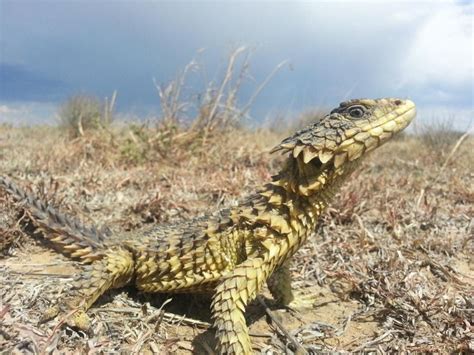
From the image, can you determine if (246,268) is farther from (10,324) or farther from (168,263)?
(10,324)

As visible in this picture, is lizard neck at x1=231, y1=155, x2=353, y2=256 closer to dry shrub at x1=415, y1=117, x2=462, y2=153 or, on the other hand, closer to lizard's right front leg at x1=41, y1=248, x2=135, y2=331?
lizard's right front leg at x1=41, y1=248, x2=135, y2=331

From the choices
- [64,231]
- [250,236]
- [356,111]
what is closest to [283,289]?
[250,236]

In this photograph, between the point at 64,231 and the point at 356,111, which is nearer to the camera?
the point at 356,111

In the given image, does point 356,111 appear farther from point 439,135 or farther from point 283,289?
point 439,135

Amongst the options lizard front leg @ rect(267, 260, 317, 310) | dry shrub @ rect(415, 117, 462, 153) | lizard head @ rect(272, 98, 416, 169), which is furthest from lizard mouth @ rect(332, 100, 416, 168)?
dry shrub @ rect(415, 117, 462, 153)

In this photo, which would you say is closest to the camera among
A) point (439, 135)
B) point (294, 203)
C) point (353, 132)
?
point (353, 132)

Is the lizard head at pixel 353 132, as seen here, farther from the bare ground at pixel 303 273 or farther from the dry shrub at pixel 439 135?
the dry shrub at pixel 439 135

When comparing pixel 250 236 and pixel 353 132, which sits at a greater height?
pixel 353 132
